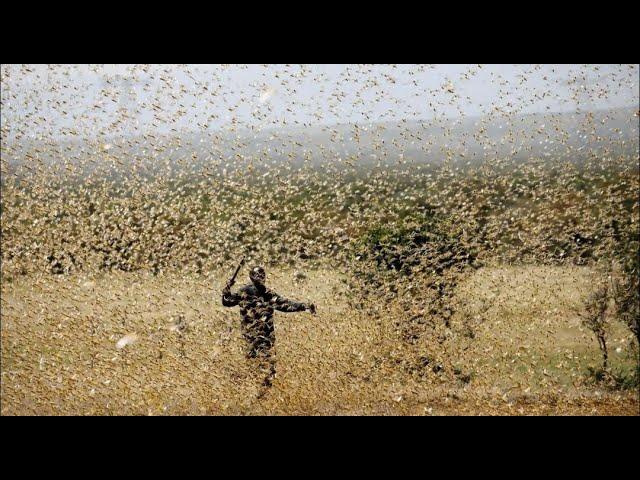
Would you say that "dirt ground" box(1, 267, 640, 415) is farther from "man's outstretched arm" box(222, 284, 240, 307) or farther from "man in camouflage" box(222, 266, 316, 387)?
"man's outstretched arm" box(222, 284, 240, 307)

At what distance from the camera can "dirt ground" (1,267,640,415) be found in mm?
5949

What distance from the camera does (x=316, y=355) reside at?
6098mm

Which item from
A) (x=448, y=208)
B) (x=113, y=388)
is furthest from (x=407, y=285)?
(x=113, y=388)

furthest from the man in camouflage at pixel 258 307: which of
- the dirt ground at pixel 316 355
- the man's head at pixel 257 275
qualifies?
the dirt ground at pixel 316 355

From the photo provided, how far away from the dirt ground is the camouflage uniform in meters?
0.38

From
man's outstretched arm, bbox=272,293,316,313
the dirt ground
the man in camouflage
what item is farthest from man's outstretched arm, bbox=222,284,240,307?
the dirt ground

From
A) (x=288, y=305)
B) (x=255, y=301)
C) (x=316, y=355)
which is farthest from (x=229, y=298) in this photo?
(x=316, y=355)

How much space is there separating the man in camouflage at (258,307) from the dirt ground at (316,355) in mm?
395

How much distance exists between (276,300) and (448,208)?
7.27 ft

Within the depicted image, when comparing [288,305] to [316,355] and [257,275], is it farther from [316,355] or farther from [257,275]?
[316,355]

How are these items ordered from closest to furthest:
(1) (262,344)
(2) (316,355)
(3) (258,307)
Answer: (3) (258,307)
(1) (262,344)
(2) (316,355)

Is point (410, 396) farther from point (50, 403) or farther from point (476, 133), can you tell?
point (50, 403)

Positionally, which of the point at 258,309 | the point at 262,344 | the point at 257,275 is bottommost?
the point at 262,344

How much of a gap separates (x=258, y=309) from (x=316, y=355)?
96 cm
